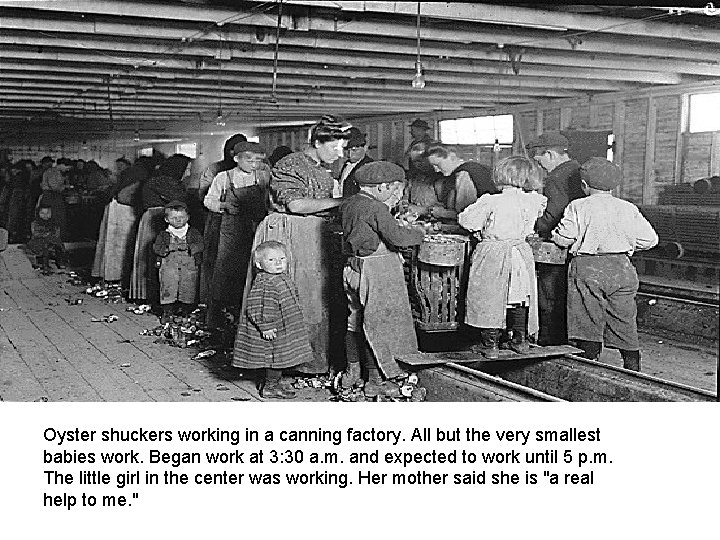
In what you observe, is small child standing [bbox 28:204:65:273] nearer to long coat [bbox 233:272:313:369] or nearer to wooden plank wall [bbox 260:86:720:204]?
wooden plank wall [bbox 260:86:720:204]

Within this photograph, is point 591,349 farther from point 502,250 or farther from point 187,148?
point 187,148

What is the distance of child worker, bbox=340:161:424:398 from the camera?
454 centimetres

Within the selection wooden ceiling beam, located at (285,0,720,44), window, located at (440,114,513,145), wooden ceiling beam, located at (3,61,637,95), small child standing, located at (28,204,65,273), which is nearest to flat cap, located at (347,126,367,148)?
wooden ceiling beam, located at (285,0,720,44)

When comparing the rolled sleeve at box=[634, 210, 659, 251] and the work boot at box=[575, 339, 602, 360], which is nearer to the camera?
the rolled sleeve at box=[634, 210, 659, 251]

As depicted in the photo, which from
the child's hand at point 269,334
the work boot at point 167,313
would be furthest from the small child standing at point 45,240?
the child's hand at point 269,334

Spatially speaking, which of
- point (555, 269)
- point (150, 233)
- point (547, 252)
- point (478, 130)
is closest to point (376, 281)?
point (547, 252)

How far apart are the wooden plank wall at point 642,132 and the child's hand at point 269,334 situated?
266 inches

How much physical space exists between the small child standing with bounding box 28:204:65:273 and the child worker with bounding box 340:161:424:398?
6.64 meters

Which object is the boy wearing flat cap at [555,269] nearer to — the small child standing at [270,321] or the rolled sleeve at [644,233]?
the rolled sleeve at [644,233]

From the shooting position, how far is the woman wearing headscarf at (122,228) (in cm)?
883
